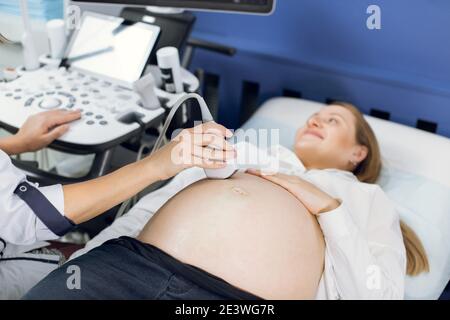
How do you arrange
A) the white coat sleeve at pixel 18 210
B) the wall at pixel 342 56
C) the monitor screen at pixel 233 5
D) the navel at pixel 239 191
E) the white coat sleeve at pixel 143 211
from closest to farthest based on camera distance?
the white coat sleeve at pixel 18 210 → the navel at pixel 239 191 → the white coat sleeve at pixel 143 211 → the monitor screen at pixel 233 5 → the wall at pixel 342 56

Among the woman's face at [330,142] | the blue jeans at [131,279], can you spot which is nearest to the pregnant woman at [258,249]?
the blue jeans at [131,279]

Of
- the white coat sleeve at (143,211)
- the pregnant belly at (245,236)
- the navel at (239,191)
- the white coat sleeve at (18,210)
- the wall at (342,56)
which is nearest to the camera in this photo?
the white coat sleeve at (18,210)

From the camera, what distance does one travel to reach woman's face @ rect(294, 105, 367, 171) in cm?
131

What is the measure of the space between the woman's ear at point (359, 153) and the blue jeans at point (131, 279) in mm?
616

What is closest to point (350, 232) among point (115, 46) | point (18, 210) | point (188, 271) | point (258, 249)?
point (258, 249)

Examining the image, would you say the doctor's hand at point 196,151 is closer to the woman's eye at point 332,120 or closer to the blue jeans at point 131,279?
the blue jeans at point 131,279

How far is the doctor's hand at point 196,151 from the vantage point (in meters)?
0.85

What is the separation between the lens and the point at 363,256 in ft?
3.25

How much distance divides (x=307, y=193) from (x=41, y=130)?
2.03ft

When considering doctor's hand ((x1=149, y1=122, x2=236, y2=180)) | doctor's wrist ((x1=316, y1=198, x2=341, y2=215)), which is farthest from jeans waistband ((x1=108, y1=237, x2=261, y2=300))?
doctor's wrist ((x1=316, y1=198, x2=341, y2=215))

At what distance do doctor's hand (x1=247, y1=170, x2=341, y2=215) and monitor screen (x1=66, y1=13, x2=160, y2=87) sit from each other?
407 millimetres

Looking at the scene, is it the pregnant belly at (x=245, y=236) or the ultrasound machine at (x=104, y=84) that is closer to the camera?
the pregnant belly at (x=245, y=236)

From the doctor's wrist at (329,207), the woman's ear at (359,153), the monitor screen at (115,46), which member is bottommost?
the doctor's wrist at (329,207)

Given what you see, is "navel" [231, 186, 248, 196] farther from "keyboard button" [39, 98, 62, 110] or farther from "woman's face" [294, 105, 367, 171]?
"keyboard button" [39, 98, 62, 110]
